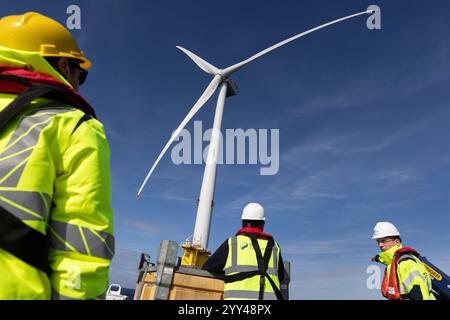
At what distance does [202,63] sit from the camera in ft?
131

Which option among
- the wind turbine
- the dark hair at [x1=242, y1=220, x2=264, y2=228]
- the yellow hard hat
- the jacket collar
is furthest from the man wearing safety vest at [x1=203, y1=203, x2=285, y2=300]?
the wind turbine

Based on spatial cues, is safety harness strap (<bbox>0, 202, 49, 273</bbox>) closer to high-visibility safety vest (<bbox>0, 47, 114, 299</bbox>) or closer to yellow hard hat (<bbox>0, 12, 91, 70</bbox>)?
high-visibility safety vest (<bbox>0, 47, 114, 299</bbox>)

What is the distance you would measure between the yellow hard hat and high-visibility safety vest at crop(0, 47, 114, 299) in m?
0.42

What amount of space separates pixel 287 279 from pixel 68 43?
27.2 ft

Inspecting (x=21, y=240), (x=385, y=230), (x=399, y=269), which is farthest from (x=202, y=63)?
(x=21, y=240)

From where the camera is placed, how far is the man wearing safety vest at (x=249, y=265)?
7.48 meters

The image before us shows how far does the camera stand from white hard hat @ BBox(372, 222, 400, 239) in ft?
35.6

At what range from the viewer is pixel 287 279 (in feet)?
30.3

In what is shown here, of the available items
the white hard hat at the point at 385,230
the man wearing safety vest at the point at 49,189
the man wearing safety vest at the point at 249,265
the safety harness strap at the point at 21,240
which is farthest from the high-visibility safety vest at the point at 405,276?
the safety harness strap at the point at 21,240

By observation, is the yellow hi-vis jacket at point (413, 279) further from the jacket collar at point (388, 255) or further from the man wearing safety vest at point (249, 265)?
the man wearing safety vest at point (249, 265)

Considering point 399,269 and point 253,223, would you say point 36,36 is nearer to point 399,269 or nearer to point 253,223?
point 253,223

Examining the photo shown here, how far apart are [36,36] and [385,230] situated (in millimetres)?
11323
